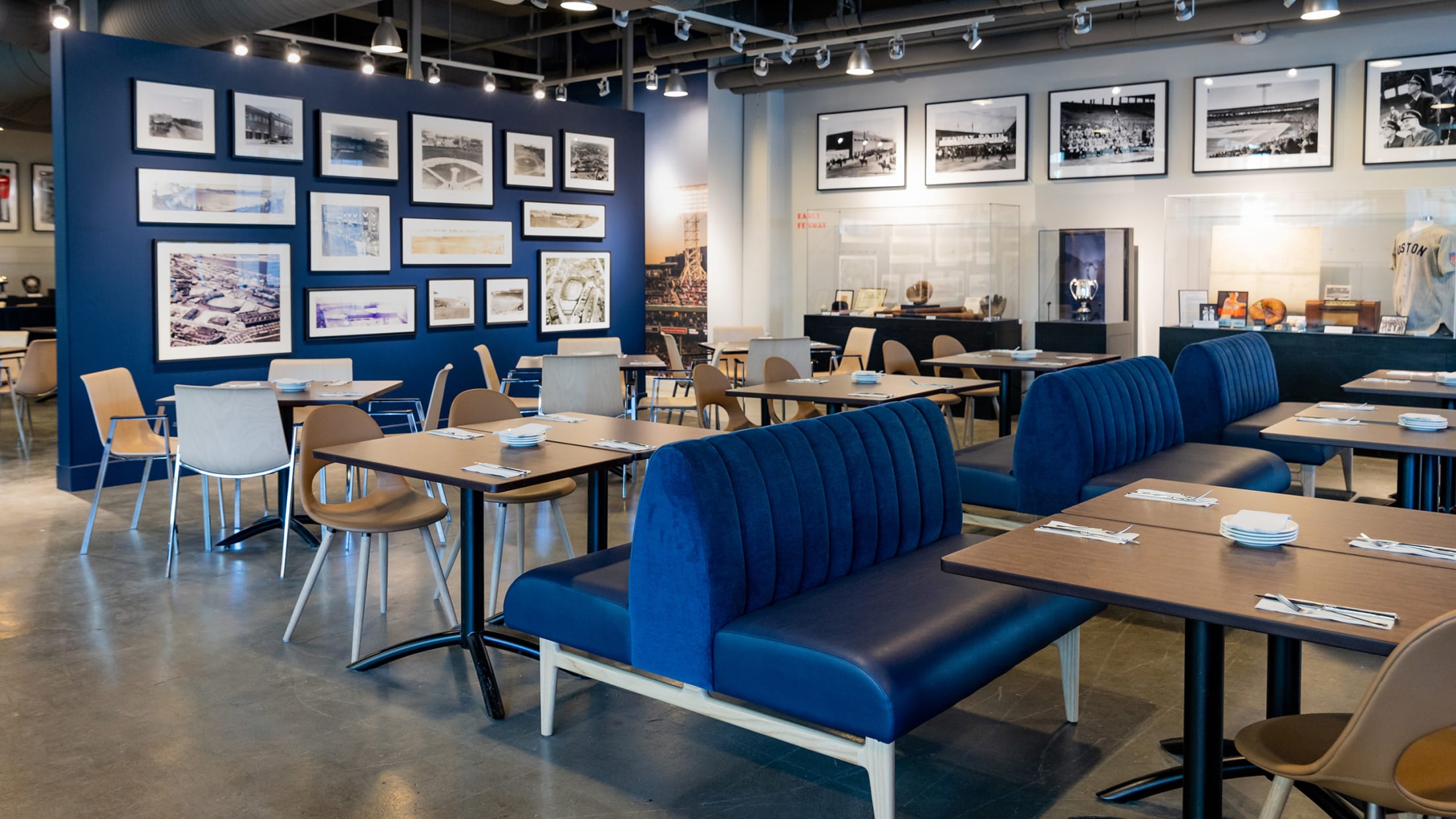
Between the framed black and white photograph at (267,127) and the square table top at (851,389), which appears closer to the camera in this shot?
the square table top at (851,389)

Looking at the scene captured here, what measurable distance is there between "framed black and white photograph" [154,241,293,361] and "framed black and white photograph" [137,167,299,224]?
0.17 meters

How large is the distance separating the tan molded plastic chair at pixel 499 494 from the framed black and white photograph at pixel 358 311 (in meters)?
4.01

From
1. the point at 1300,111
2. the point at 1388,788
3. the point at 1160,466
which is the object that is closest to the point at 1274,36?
the point at 1300,111

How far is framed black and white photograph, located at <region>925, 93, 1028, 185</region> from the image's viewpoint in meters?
11.0

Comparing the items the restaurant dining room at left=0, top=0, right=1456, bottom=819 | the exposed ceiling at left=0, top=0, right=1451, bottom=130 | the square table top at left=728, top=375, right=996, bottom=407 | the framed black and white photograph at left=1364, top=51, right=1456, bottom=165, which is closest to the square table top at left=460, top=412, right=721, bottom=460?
the restaurant dining room at left=0, top=0, right=1456, bottom=819

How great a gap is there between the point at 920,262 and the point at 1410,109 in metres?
4.20

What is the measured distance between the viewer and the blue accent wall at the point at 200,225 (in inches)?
282

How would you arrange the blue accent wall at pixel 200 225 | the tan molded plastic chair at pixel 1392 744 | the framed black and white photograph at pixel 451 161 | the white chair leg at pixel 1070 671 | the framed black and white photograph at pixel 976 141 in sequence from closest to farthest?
the tan molded plastic chair at pixel 1392 744
the white chair leg at pixel 1070 671
the blue accent wall at pixel 200 225
the framed black and white photograph at pixel 451 161
the framed black and white photograph at pixel 976 141

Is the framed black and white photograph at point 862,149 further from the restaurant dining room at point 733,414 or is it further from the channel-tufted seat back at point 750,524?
the channel-tufted seat back at point 750,524

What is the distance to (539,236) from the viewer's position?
399 inches

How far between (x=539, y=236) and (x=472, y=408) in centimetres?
546

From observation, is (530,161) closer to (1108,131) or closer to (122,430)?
(122,430)

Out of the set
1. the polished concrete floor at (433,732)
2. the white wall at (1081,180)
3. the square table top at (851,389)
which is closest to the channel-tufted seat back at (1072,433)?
the polished concrete floor at (433,732)

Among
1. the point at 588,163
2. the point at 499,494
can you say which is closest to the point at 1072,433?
the point at 499,494
